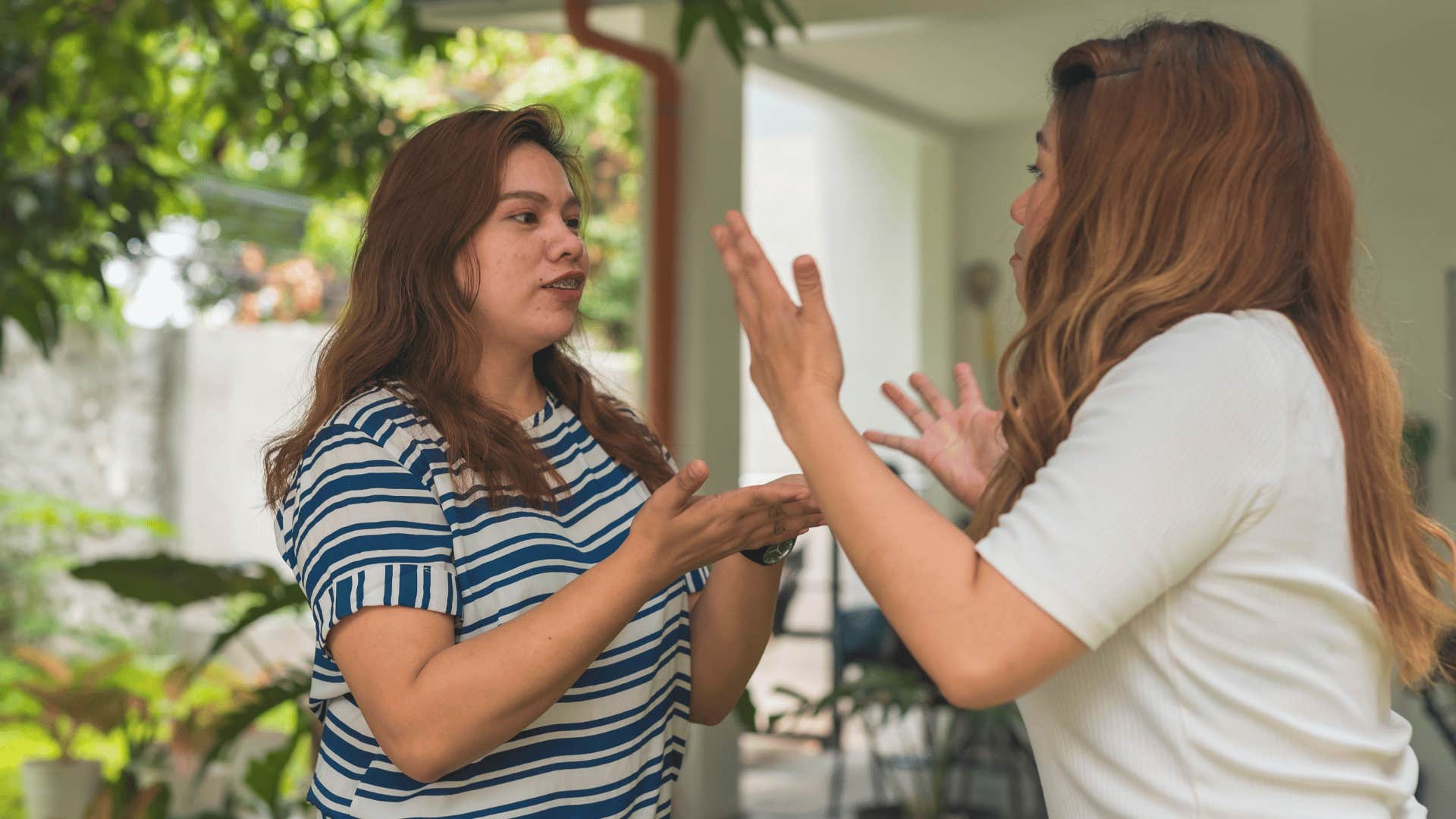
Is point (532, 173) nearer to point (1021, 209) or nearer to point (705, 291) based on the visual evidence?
point (1021, 209)

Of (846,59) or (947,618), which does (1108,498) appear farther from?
(846,59)

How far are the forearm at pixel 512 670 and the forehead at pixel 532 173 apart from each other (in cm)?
45

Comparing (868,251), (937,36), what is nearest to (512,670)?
(937,36)

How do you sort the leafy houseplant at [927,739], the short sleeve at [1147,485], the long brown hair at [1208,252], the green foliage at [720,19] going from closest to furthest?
1. the short sleeve at [1147,485]
2. the long brown hair at [1208,252]
3. the green foliage at [720,19]
4. the leafy houseplant at [927,739]

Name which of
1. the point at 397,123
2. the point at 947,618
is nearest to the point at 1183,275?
the point at 947,618

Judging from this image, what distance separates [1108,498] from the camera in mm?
927

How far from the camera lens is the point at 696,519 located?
47.9 inches

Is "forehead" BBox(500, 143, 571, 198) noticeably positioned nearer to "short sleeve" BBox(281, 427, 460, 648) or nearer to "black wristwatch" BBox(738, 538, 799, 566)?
"short sleeve" BBox(281, 427, 460, 648)

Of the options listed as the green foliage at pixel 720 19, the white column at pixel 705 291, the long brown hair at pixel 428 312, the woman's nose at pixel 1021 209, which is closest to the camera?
the woman's nose at pixel 1021 209

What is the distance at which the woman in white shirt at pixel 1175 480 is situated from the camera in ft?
3.08

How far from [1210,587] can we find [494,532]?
2.16ft

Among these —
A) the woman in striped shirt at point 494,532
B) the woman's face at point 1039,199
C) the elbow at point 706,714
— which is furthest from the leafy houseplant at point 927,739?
the woman's face at point 1039,199

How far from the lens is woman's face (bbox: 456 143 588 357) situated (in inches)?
58.0

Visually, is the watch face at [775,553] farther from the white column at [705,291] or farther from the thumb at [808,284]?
the white column at [705,291]
